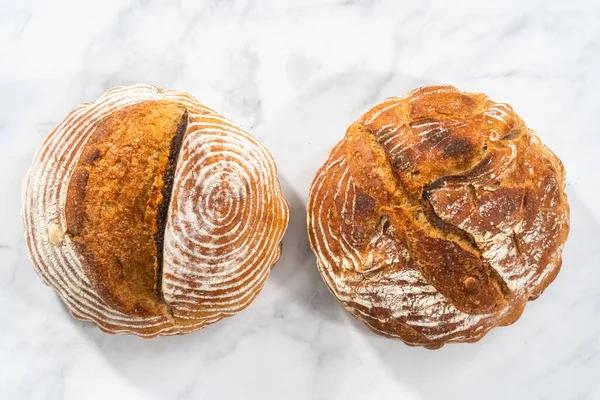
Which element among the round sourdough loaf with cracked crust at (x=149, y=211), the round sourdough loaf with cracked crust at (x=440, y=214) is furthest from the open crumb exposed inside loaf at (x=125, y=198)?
the round sourdough loaf with cracked crust at (x=440, y=214)

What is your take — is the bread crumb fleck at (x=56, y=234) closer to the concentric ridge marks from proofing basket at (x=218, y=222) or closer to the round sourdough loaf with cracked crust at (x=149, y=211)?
the round sourdough loaf with cracked crust at (x=149, y=211)

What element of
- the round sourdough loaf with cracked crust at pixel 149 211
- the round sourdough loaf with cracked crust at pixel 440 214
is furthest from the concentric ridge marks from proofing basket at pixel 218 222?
the round sourdough loaf with cracked crust at pixel 440 214

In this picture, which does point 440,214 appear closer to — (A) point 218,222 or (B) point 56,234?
(A) point 218,222

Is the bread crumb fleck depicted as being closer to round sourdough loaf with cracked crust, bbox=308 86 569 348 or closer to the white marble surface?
the white marble surface

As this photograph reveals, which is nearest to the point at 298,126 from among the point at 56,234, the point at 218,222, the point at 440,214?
the point at 218,222

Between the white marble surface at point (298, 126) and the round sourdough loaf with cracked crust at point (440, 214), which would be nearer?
the round sourdough loaf with cracked crust at point (440, 214)

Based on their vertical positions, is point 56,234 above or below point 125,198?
below

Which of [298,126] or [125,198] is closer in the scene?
[125,198]
